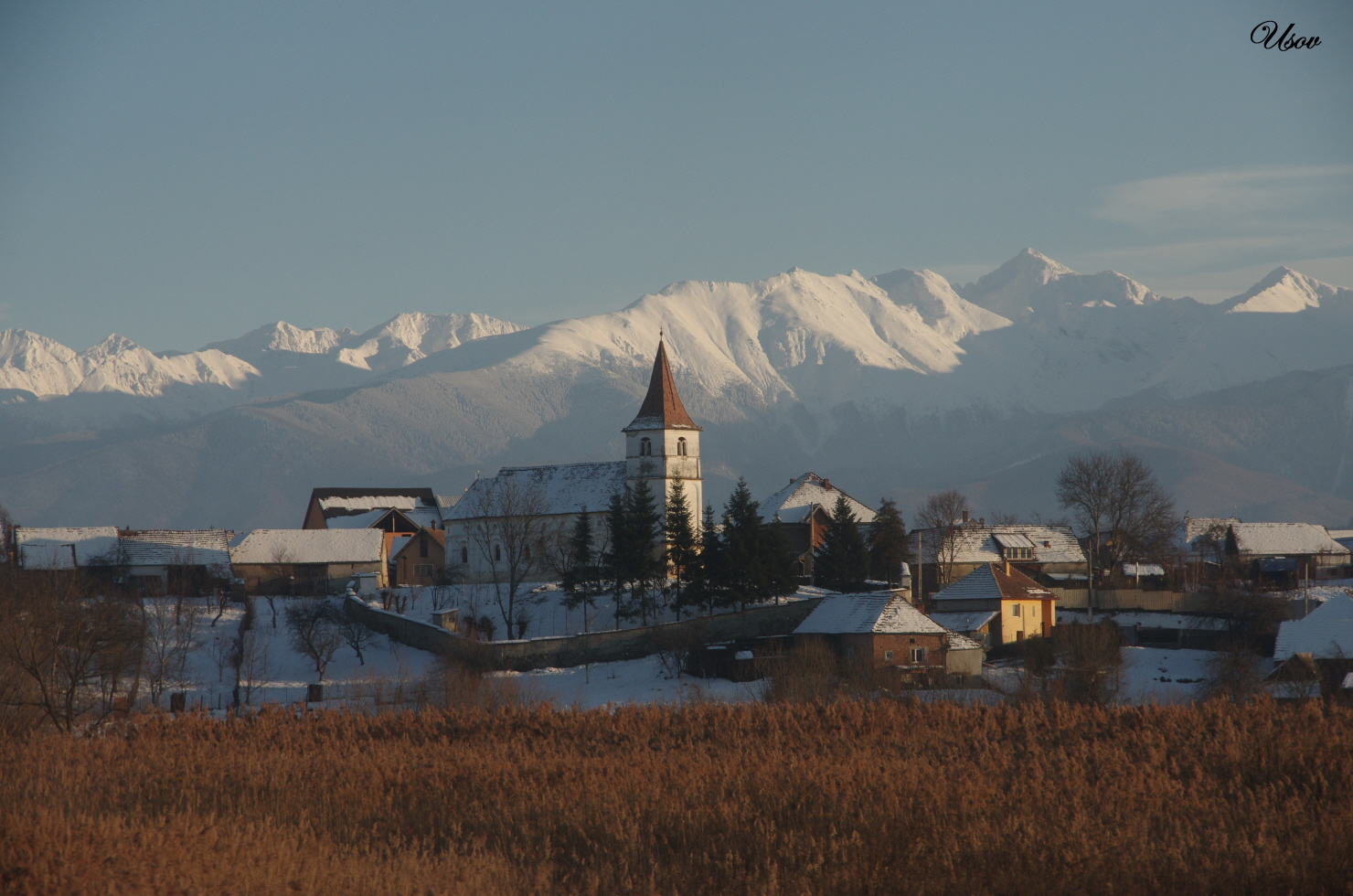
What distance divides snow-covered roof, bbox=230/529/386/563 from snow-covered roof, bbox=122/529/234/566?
4.79ft

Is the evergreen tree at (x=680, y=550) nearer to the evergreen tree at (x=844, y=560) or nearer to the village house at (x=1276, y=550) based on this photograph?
the evergreen tree at (x=844, y=560)

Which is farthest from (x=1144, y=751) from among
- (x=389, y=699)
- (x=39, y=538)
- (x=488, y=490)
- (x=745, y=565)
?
(x=39, y=538)

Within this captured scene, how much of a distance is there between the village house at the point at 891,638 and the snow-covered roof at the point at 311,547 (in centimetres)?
3678

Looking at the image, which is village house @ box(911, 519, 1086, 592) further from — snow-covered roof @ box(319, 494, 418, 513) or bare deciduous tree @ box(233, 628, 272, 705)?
snow-covered roof @ box(319, 494, 418, 513)

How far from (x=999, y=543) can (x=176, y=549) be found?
54250mm

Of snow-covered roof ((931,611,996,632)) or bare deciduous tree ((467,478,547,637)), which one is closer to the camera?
snow-covered roof ((931,611,996,632))

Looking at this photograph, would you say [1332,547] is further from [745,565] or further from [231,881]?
[231,881]

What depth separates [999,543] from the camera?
89.3 meters

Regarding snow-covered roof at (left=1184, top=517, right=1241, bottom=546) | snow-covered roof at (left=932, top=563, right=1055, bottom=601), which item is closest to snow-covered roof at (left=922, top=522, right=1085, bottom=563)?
snow-covered roof at (left=932, top=563, right=1055, bottom=601)

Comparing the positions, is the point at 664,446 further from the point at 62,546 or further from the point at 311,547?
the point at 62,546

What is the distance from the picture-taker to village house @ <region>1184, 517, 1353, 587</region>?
93.8 meters

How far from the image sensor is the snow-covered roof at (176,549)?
78.0 m

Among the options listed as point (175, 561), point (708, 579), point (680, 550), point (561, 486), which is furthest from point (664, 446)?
point (175, 561)

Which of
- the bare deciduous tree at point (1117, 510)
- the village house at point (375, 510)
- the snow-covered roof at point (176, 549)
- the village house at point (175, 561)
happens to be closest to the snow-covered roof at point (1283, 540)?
the bare deciduous tree at point (1117, 510)
